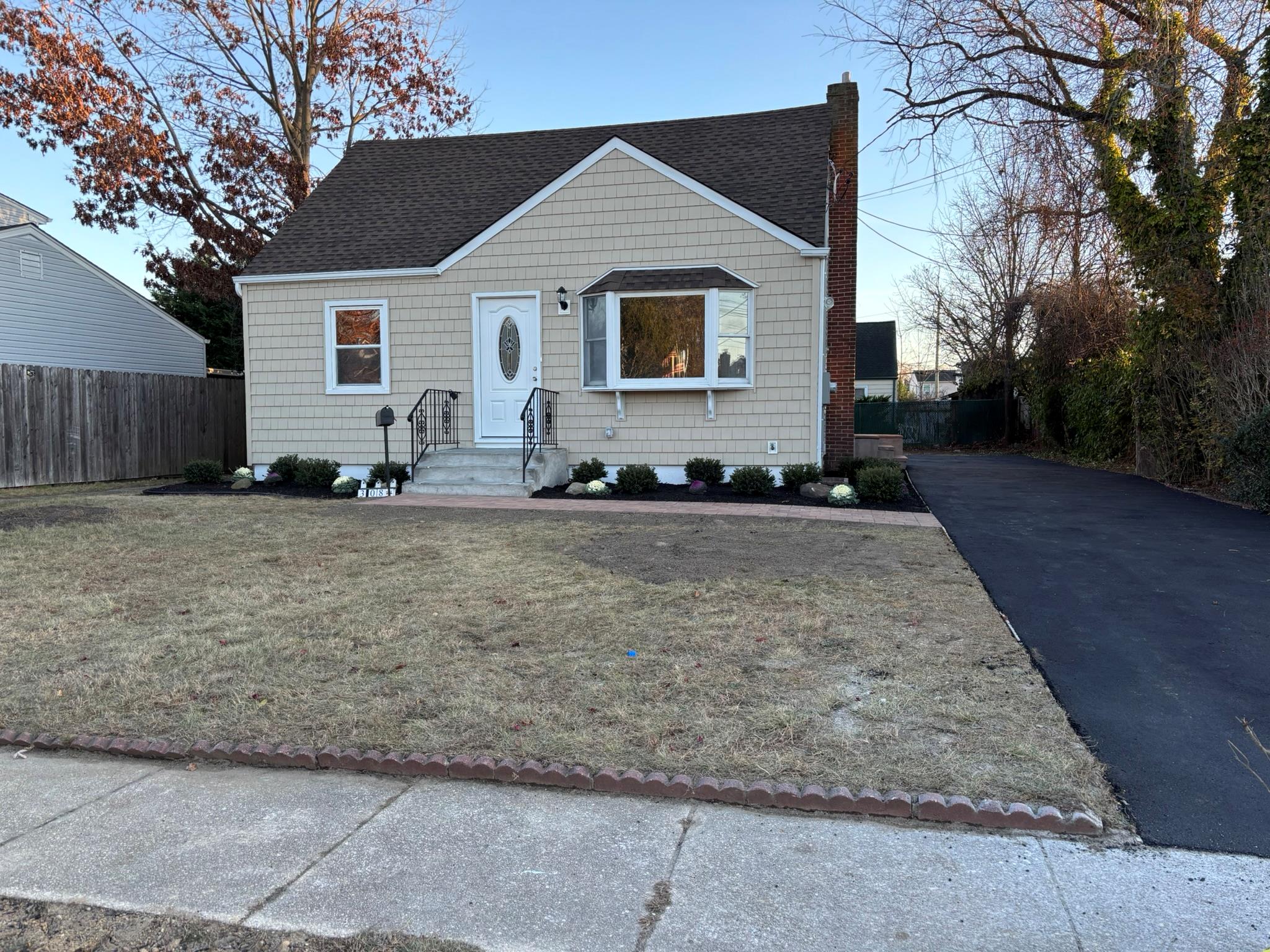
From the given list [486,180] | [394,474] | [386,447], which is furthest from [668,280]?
[394,474]

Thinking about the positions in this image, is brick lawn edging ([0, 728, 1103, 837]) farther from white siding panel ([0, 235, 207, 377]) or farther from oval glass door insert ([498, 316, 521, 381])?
white siding panel ([0, 235, 207, 377])

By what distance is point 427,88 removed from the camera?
23.2 metres

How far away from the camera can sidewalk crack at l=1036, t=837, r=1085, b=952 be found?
7.37 ft

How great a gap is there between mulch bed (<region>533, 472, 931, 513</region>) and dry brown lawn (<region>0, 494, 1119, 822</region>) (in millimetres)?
2697

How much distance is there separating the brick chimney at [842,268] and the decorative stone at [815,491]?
240 cm

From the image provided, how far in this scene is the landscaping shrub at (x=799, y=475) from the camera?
11634 millimetres

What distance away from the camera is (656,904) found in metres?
2.42

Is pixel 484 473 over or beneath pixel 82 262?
beneath

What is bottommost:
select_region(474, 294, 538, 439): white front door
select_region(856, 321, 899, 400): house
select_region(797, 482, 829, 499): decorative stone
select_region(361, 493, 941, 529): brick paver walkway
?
select_region(361, 493, 941, 529): brick paver walkway

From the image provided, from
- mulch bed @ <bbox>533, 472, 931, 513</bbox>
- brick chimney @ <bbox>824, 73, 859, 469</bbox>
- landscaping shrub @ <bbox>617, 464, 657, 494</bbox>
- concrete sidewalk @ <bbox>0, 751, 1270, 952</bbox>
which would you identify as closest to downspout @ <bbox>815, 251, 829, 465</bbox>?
mulch bed @ <bbox>533, 472, 931, 513</bbox>

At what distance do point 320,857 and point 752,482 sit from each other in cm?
912

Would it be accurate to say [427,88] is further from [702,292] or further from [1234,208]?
[1234,208]

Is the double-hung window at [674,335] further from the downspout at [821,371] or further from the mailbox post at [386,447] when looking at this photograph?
the mailbox post at [386,447]

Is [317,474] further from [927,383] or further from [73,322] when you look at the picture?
[927,383]
